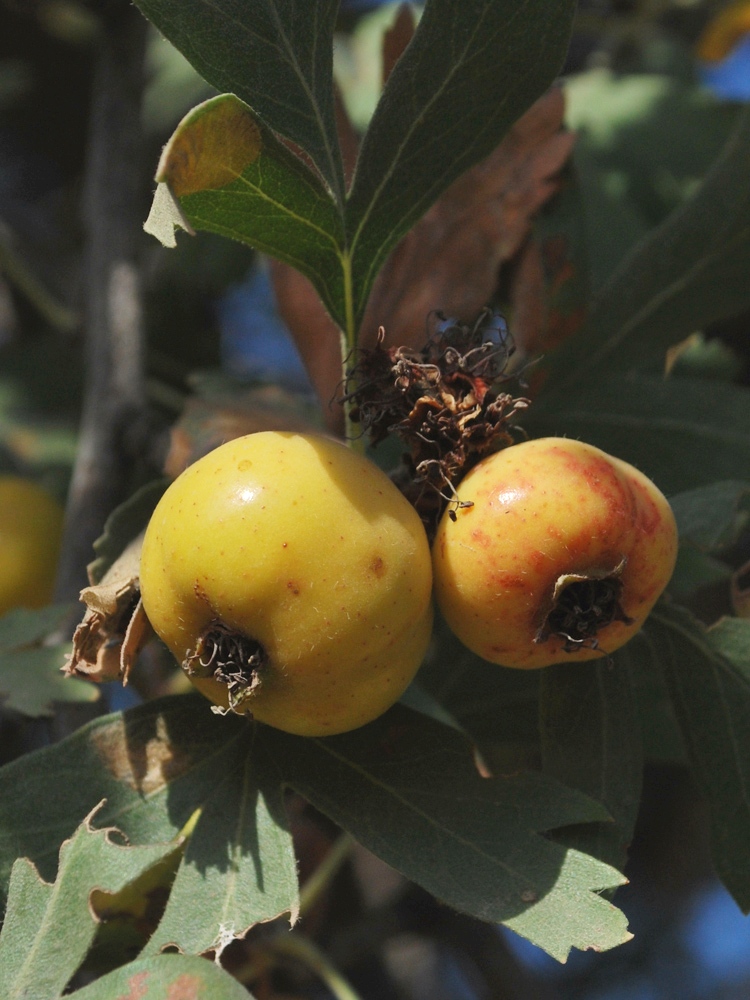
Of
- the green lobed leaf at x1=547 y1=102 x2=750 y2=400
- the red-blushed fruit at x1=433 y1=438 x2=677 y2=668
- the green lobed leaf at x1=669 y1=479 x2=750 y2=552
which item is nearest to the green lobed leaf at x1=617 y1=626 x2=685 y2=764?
the green lobed leaf at x1=669 y1=479 x2=750 y2=552

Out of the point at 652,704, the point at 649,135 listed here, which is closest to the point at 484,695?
the point at 652,704

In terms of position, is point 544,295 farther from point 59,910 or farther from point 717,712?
point 59,910

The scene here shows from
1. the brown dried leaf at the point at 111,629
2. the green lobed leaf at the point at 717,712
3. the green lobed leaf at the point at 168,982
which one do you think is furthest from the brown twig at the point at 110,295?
the green lobed leaf at the point at 717,712

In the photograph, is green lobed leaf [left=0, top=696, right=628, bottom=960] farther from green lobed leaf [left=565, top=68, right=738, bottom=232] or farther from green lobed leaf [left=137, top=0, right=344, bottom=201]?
green lobed leaf [left=565, top=68, right=738, bottom=232]

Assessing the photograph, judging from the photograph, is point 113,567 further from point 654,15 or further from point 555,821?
point 654,15

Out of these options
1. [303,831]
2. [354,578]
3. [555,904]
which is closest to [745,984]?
[303,831]

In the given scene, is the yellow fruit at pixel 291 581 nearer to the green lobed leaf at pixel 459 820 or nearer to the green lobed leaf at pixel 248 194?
the green lobed leaf at pixel 459 820

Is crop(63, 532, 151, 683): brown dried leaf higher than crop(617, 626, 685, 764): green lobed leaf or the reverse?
higher
